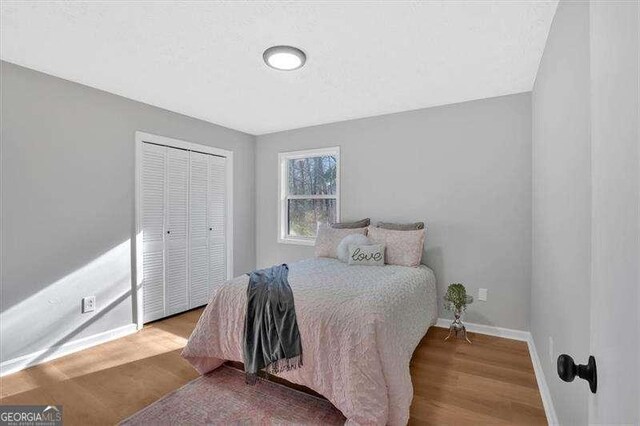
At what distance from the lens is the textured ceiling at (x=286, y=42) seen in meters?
1.80

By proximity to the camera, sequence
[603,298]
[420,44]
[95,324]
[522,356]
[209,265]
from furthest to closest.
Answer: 1. [209,265]
2. [95,324]
3. [522,356]
4. [420,44]
5. [603,298]

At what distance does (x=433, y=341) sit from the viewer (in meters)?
2.96

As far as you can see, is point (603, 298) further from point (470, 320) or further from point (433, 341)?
point (470, 320)

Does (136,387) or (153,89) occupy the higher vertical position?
(153,89)

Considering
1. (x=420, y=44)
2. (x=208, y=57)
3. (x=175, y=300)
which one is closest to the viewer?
(x=420, y=44)

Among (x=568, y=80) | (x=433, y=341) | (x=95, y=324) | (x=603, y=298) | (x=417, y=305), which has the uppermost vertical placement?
(x=568, y=80)

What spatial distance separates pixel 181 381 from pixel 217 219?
230 cm

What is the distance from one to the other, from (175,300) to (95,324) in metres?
0.85

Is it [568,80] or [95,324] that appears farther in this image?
[95,324]

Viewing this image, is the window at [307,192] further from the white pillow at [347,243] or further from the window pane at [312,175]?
the white pillow at [347,243]

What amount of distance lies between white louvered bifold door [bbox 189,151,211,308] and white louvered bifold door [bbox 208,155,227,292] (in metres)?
0.07

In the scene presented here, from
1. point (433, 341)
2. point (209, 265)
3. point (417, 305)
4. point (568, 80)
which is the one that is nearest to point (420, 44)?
point (568, 80)

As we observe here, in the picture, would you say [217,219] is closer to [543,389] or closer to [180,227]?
[180,227]

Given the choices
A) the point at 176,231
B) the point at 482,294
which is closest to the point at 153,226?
the point at 176,231
